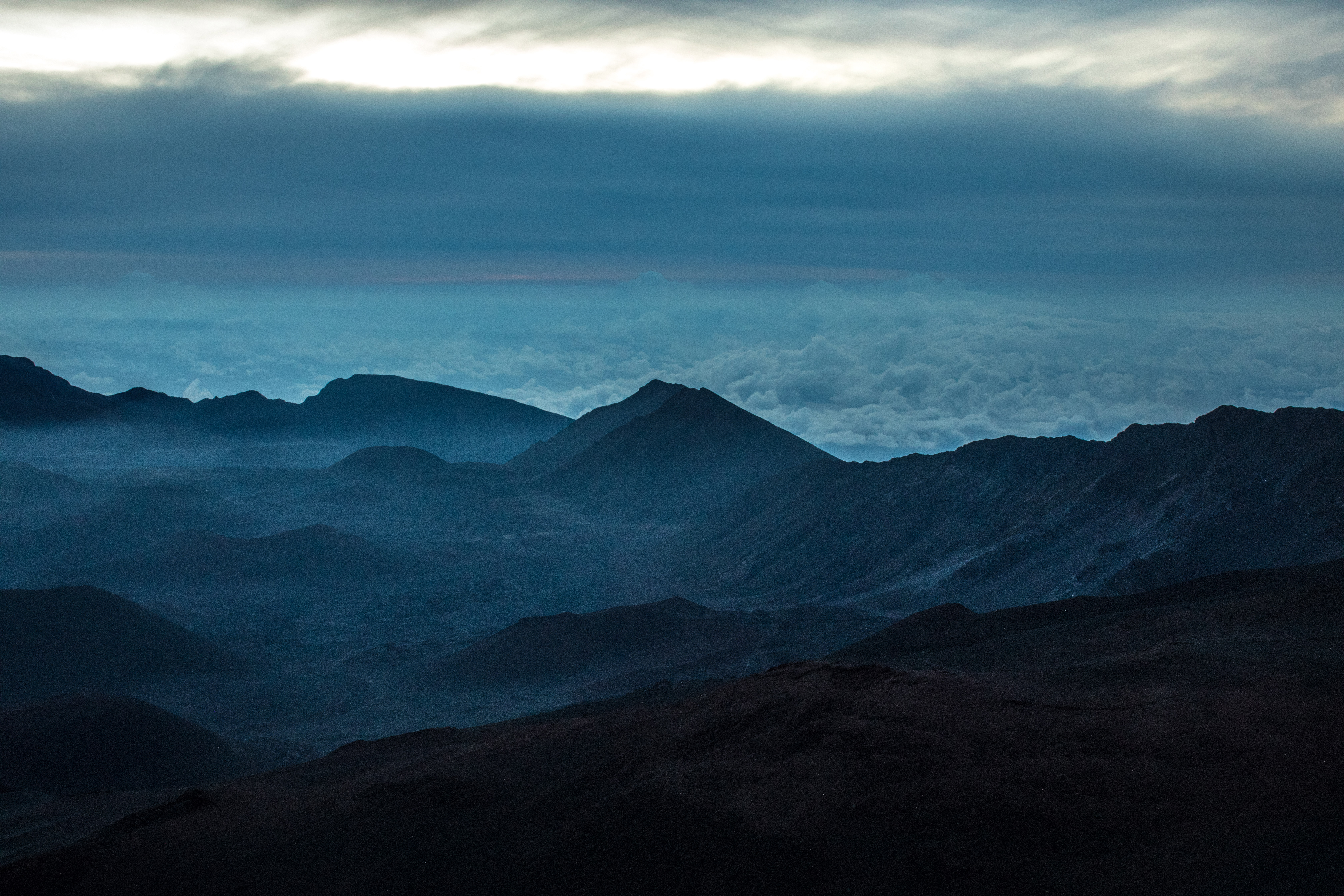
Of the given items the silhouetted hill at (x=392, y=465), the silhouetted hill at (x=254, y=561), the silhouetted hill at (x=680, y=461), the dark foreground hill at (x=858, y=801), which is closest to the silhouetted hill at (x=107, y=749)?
the dark foreground hill at (x=858, y=801)

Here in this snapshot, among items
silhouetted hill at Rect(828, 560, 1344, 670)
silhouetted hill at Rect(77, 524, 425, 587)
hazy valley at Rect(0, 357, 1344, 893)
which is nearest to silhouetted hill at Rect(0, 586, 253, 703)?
hazy valley at Rect(0, 357, 1344, 893)

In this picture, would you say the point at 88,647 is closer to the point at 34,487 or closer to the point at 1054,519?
the point at 1054,519

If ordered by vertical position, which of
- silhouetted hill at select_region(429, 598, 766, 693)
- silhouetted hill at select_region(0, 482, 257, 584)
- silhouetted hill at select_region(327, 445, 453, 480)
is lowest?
silhouetted hill at select_region(429, 598, 766, 693)

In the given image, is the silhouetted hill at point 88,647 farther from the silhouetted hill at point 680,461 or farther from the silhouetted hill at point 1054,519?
the silhouetted hill at point 680,461

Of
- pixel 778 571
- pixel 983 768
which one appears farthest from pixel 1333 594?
pixel 778 571

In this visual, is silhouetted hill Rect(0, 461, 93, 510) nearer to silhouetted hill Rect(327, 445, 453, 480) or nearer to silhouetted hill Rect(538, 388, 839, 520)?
silhouetted hill Rect(327, 445, 453, 480)

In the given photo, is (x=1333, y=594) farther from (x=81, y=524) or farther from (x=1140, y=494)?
(x=81, y=524)
